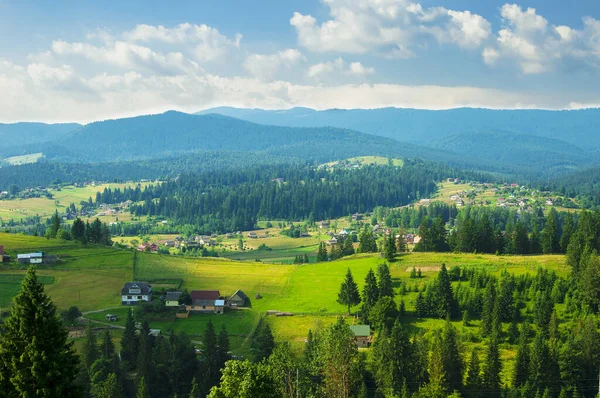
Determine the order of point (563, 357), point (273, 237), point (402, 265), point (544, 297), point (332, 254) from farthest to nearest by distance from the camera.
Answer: point (273, 237) → point (332, 254) → point (402, 265) → point (544, 297) → point (563, 357)

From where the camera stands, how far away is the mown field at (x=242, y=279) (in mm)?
61781

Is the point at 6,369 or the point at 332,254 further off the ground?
the point at 6,369

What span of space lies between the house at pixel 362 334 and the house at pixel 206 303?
1820 centimetres

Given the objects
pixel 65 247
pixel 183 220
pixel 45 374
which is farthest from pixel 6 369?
pixel 183 220

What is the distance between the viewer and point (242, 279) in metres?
78.8

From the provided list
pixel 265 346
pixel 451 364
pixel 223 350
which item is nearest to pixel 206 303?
pixel 223 350

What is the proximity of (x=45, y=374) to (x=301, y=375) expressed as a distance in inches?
842

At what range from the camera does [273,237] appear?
161 m

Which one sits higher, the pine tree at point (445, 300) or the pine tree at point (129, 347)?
the pine tree at point (445, 300)

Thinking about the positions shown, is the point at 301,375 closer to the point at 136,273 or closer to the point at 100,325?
the point at 100,325

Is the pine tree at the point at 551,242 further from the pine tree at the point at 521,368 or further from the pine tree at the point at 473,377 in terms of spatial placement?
the pine tree at the point at 473,377

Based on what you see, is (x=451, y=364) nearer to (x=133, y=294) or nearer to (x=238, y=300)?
(x=238, y=300)

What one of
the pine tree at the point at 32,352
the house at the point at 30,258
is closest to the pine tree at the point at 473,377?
the pine tree at the point at 32,352

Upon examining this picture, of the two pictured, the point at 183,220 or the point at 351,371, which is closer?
the point at 351,371
